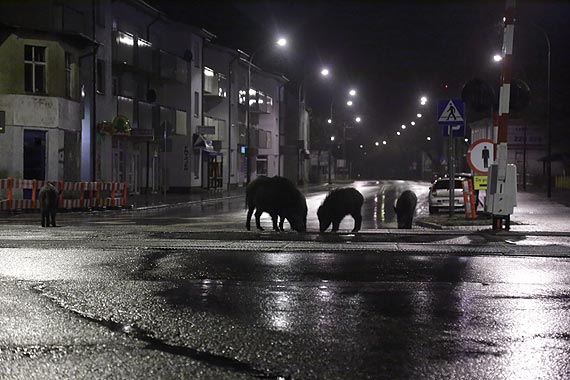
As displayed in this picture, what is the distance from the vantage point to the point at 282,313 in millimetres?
7746

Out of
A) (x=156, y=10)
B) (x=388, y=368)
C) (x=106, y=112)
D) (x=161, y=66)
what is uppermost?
(x=156, y=10)

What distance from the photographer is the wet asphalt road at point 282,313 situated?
577 cm

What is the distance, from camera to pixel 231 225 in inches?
877

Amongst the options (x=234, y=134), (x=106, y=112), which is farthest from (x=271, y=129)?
(x=106, y=112)

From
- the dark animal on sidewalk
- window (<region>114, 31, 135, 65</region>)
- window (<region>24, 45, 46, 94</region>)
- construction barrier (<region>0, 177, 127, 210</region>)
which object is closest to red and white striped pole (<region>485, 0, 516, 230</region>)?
the dark animal on sidewalk

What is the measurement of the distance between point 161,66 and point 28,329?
1738 inches

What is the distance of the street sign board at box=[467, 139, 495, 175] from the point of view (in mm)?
19922

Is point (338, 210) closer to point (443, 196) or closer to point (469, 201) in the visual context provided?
point (469, 201)

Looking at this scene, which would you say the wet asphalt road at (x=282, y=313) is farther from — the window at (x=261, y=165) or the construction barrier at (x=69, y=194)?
the window at (x=261, y=165)

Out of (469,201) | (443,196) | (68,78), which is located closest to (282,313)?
(469,201)

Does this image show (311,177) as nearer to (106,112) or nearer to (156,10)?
(156,10)

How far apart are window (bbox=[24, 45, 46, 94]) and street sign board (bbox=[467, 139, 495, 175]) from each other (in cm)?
2108

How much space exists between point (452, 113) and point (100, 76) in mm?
24608

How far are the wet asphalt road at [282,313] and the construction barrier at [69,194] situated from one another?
15.4 metres
